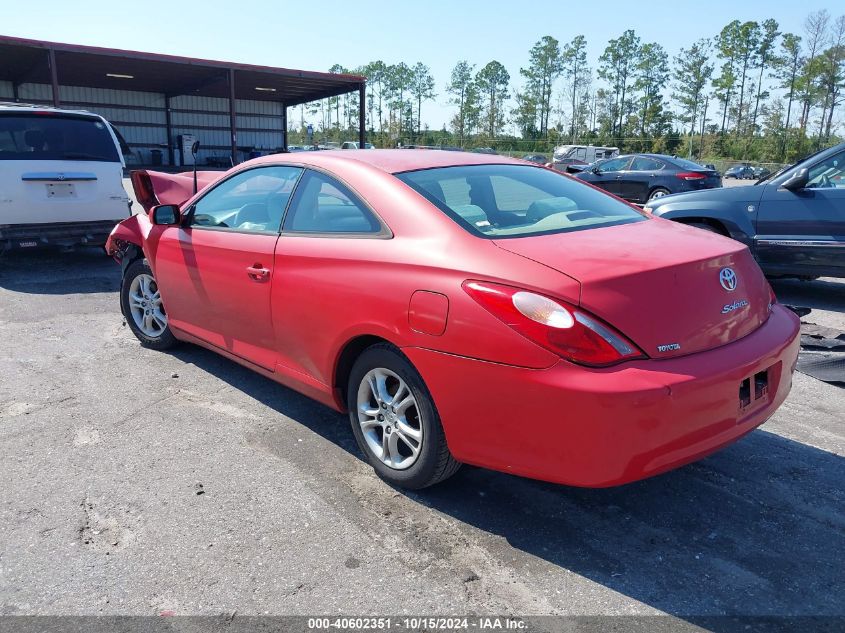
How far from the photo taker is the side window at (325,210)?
10.8ft

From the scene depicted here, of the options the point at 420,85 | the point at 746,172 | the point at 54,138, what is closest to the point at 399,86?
the point at 420,85

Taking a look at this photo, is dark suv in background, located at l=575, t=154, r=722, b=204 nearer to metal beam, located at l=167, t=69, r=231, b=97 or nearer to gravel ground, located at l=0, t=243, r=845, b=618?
gravel ground, located at l=0, t=243, r=845, b=618

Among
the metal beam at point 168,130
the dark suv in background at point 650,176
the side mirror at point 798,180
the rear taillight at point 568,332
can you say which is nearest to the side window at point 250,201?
the rear taillight at point 568,332

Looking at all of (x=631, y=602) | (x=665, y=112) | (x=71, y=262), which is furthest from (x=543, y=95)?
(x=631, y=602)

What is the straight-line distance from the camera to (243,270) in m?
3.85

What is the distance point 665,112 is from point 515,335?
92283 mm

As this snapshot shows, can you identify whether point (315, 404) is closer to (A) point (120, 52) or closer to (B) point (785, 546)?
(B) point (785, 546)

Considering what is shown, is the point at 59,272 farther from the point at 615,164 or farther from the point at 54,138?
the point at 615,164

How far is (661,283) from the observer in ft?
8.59

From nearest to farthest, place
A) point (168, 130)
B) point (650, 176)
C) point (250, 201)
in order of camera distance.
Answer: point (250, 201) → point (650, 176) → point (168, 130)

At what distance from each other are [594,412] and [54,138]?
26.7 feet

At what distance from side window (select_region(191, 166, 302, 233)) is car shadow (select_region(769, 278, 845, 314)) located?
16.9 ft

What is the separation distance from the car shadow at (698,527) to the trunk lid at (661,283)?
813 millimetres

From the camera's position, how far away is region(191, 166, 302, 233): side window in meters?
3.83
